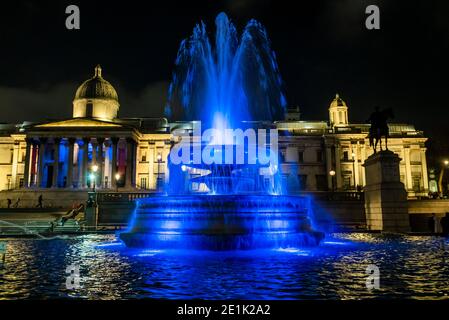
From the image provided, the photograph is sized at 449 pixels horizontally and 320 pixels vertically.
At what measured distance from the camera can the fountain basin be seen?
40.4 feet

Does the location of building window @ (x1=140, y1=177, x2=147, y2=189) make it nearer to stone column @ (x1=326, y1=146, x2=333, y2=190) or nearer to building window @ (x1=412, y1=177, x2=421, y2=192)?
stone column @ (x1=326, y1=146, x2=333, y2=190)

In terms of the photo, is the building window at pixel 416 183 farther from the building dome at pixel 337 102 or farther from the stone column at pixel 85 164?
the stone column at pixel 85 164

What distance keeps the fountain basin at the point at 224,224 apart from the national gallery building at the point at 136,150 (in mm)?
44452

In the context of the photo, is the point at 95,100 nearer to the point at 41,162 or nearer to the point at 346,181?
the point at 41,162

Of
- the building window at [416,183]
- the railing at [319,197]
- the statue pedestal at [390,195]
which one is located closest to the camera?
the statue pedestal at [390,195]

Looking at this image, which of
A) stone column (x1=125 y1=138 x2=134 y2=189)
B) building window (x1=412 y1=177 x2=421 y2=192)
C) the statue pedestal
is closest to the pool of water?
the statue pedestal

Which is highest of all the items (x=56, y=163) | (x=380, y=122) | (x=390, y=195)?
(x=56, y=163)

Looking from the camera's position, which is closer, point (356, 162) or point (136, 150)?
point (136, 150)

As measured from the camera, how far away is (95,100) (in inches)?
2667

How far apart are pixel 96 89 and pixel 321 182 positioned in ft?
141

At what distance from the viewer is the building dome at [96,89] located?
6825 cm

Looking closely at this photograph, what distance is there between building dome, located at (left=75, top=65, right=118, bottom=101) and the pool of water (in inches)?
2385

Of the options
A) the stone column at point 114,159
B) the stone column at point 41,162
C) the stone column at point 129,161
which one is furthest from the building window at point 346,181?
the stone column at point 41,162

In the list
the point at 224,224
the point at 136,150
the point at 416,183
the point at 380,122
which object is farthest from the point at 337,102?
the point at 224,224
